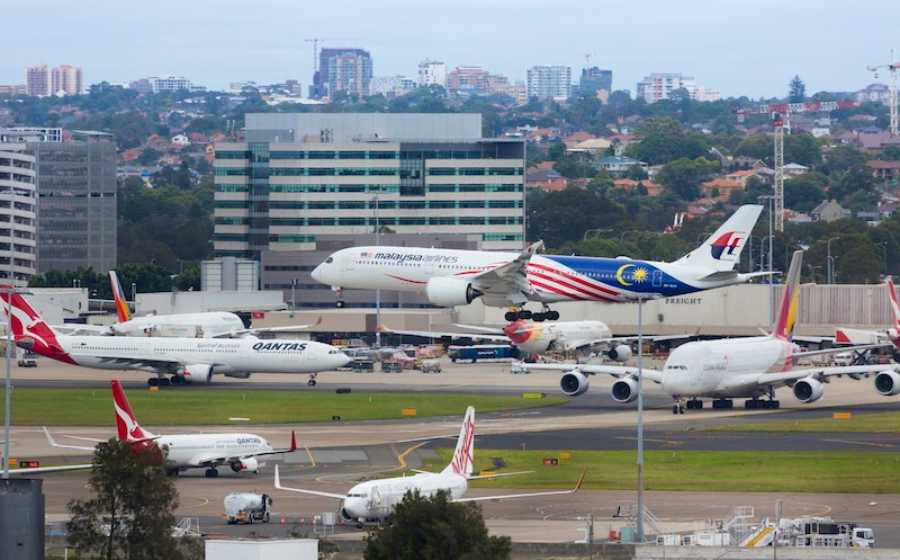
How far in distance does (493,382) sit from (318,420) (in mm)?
35127

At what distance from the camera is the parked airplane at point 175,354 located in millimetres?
142375

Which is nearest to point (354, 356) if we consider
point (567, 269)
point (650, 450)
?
point (567, 269)

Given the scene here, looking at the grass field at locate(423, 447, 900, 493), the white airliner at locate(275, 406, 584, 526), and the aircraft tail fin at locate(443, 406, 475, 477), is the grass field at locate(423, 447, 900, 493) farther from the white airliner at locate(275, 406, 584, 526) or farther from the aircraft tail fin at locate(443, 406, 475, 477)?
the aircraft tail fin at locate(443, 406, 475, 477)

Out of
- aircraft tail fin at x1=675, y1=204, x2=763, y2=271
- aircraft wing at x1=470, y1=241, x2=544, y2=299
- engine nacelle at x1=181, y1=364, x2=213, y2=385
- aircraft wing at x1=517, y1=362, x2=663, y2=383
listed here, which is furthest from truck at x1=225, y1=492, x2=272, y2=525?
engine nacelle at x1=181, y1=364, x2=213, y2=385

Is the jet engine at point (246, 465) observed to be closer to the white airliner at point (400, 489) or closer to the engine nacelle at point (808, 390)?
the white airliner at point (400, 489)

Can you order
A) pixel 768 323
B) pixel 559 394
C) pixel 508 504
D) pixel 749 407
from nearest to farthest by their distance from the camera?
pixel 508 504
pixel 749 407
pixel 559 394
pixel 768 323

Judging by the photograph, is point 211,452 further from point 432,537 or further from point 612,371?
point 612,371

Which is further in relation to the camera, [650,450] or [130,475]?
[650,450]

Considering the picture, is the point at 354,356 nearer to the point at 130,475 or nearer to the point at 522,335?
the point at 522,335

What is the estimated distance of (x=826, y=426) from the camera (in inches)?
4301

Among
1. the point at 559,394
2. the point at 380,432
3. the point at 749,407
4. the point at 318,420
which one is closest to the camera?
the point at 380,432

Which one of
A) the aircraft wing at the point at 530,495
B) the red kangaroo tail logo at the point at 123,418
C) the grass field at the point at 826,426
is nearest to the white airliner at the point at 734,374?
the grass field at the point at 826,426

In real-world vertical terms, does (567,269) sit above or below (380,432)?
above

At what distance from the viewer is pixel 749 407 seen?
123062 mm
